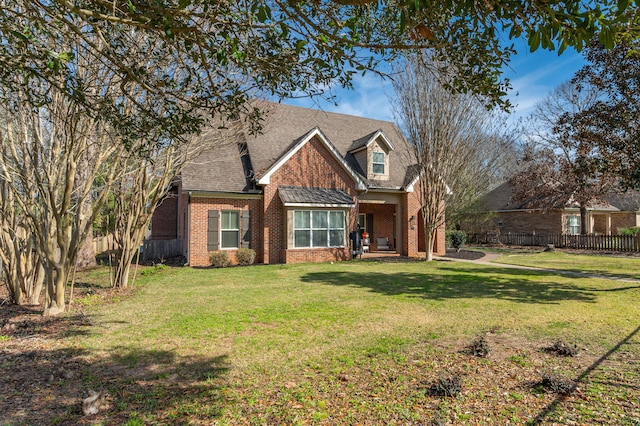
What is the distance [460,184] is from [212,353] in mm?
23372

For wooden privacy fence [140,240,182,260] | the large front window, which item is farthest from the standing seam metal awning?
wooden privacy fence [140,240,182,260]

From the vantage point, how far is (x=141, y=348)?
553 centimetres

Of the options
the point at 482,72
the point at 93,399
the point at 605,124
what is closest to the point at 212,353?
the point at 93,399

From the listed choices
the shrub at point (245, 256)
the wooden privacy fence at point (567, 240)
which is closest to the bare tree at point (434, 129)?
the shrub at point (245, 256)

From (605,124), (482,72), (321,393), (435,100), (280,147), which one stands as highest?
(435,100)

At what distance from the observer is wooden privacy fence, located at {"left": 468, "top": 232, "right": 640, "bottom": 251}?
2252cm

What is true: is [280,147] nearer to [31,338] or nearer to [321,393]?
[31,338]

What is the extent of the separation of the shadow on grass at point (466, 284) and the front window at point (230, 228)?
202 inches

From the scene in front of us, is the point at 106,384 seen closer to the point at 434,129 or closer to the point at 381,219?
the point at 434,129

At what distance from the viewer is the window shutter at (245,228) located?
17.3 meters

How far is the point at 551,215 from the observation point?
29531mm

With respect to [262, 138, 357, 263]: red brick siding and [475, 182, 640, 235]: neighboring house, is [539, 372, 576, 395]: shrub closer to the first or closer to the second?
[262, 138, 357, 263]: red brick siding

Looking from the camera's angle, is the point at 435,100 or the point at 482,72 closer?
the point at 482,72

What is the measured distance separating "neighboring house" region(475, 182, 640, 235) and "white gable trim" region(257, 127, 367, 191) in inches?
618
